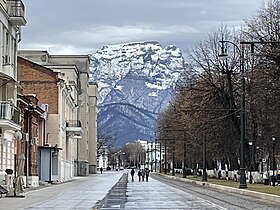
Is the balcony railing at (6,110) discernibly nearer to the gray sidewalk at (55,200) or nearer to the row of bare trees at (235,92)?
the gray sidewalk at (55,200)

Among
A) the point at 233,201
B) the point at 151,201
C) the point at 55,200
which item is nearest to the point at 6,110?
the point at 55,200

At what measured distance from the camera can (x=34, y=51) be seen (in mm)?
121188

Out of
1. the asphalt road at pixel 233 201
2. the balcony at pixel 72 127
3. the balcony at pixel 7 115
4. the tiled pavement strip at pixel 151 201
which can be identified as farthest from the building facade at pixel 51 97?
the asphalt road at pixel 233 201

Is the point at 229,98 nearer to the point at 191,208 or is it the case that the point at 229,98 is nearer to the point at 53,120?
the point at 53,120

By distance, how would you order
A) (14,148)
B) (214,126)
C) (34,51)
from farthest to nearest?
(34,51), (214,126), (14,148)

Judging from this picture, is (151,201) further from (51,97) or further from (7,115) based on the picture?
(51,97)

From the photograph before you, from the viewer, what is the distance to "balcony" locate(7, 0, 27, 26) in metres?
47.8

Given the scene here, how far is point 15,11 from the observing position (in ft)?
158

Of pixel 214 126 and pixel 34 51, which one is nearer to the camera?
pixel 214 126

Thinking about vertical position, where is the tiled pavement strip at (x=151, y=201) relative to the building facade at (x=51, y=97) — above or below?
below

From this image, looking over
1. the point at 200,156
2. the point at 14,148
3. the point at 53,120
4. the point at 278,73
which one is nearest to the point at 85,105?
the point at 200,156

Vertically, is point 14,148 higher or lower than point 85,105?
lower

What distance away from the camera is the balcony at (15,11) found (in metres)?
47.8

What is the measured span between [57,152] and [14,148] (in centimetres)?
2383
